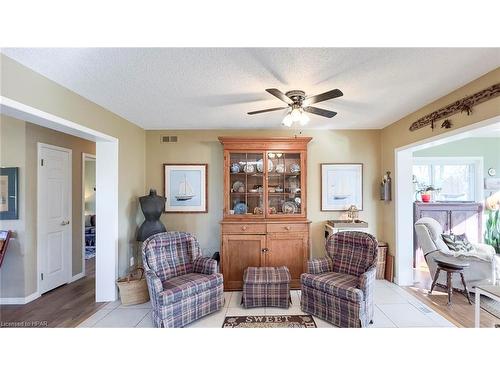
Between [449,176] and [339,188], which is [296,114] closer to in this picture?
[339,188]

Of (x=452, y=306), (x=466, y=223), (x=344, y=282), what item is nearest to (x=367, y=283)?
(x=344, y=282)

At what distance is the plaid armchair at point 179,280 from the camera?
2.33 m

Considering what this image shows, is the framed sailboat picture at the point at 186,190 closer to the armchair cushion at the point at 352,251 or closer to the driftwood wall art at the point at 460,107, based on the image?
the armchair cushion at the point at 352,251

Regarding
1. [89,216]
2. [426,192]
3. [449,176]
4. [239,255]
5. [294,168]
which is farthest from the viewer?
[89,216]

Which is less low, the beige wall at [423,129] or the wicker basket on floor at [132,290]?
the beige wall at [423,129]

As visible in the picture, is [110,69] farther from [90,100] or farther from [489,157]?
[489,157]

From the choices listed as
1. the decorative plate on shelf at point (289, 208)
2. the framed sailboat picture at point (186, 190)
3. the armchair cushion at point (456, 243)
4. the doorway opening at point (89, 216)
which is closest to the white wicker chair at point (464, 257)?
the armchair cushion at point (456, 243)

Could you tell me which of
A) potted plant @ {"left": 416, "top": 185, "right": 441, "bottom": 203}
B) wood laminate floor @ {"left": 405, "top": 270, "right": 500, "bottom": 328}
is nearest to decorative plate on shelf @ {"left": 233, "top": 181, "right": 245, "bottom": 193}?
wood laminate floor @ {"left": 405, "top": 270, "right": 500, "bottom": 328}

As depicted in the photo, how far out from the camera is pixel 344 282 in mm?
2508

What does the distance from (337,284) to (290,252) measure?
966 millimetres

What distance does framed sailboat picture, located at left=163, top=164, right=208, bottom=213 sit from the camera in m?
3.91

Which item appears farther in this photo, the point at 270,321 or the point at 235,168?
the point at 235,168

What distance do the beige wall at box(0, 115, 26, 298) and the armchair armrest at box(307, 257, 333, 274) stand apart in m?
3.63

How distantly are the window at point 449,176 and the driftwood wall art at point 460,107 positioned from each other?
230 centimetres
